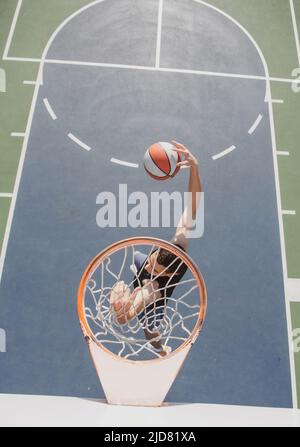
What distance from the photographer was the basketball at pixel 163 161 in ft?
17.0

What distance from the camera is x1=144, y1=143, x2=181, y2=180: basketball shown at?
5195 millimetres

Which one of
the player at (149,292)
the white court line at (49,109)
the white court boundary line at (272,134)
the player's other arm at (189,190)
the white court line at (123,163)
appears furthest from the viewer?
the white court line at (49,109)

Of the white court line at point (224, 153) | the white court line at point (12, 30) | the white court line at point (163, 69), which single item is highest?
the white court line at point (12, 30)

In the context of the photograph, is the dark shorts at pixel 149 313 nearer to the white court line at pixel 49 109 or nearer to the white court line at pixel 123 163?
the white court line at pixel 123 163

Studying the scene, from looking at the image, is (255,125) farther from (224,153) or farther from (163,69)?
(163,69)

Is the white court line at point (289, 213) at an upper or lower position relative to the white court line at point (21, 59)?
lower

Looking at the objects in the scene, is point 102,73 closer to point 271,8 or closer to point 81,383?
point 271,8

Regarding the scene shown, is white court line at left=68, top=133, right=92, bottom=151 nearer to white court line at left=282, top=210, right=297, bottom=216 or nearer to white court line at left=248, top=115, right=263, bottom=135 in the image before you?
white court line at left=248, top=115, right=263, bottom=135

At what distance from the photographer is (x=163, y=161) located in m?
5.20

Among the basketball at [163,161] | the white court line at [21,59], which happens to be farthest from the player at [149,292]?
the white court line at [21,59]

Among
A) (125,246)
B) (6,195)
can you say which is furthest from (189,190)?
(6,195)

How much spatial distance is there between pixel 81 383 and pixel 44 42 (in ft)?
15.3

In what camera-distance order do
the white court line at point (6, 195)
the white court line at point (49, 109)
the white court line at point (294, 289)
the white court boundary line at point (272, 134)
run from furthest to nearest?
the white court line at point (49, 109) → the white court line at point (6, 195) → the white court line at point (294, 289) → the white court boundary line at point (272, 134)
